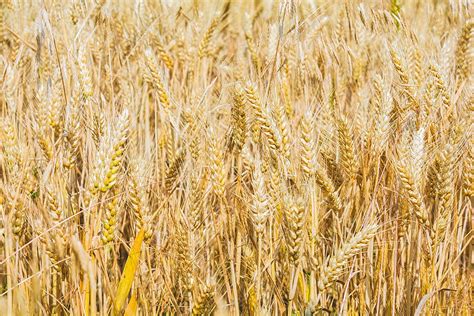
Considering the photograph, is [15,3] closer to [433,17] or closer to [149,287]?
[149,287]

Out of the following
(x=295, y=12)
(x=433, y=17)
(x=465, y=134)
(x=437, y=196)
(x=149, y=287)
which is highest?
(x=433, y=17)

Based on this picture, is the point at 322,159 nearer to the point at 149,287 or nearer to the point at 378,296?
the point at 378,296

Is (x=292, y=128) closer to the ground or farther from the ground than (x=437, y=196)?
farther from the ground

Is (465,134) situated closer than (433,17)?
Yes

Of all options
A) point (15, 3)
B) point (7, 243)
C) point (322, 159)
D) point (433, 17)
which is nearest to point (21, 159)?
point (7, 243)

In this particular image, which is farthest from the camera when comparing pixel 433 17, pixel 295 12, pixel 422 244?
pixel 433 17

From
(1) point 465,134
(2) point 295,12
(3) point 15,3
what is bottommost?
(1) point 465,134

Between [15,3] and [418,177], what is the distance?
6.63 feet

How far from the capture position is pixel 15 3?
2.62 metres

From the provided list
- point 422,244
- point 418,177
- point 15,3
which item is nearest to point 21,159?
point 418,177

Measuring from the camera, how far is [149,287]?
1579mm

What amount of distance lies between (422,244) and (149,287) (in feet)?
2.41

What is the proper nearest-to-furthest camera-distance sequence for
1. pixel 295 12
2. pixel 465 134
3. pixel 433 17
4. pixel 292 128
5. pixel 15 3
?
pixel 465 134, pixel 295 12, pixel 292 128, pixel 15 3, pixel 433 17

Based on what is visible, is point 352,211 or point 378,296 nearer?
point 378,296
